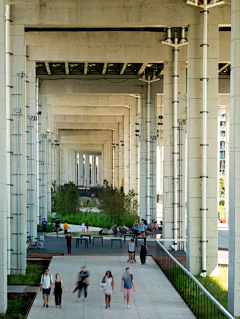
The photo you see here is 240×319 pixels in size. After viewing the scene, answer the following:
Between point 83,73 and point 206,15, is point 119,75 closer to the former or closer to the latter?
point 83,73

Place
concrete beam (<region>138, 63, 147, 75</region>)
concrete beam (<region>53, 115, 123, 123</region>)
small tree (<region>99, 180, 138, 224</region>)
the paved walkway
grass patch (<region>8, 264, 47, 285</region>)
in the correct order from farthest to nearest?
concrete beam (<region>53, 115, 123, 123</region>)
small tree (<region>99, 180, 138, 224</region>)
concrete beam (<region>138, 63, 147, 75</region>)
grass patch (<region>8, 264, 47, 285</region>)
the paved walkway

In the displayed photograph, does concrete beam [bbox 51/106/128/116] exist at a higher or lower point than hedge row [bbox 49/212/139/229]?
higher

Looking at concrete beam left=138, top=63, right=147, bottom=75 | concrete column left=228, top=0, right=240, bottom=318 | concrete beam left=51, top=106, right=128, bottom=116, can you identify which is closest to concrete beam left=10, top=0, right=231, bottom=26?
concrete column left=228, top=0, right=240, bottom=318

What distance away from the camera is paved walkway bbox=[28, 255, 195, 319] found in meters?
15.2

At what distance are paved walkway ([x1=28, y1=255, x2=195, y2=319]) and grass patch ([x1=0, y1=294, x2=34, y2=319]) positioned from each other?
43 centimetres

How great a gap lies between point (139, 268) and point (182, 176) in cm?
799

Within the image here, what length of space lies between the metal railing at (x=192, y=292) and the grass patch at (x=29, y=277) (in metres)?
5.32

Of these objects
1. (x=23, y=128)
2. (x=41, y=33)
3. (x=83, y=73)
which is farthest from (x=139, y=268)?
(x=83, y=73)

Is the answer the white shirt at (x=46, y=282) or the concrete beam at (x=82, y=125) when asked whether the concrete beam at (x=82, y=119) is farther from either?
the white shirt at (x=46, y=282)

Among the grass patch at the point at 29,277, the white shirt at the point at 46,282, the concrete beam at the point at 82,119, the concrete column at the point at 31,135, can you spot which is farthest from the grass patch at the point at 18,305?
the concrete beam at the point at 82,119

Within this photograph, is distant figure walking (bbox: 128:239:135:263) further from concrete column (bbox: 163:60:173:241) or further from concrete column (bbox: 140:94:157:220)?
concrete column (bbox: 140:94:157:220)

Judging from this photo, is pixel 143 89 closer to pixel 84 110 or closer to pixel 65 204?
pixel 65 204

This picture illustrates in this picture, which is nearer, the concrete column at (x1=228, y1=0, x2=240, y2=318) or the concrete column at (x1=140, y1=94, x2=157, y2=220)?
the concrete column at (x1=228, y1=0, x2=240, y2=318)

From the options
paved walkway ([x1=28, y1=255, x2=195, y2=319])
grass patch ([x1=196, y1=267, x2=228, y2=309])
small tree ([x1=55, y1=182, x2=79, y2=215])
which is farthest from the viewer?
small tree ([x1=55, y1=182, x2=79, y2=215])
